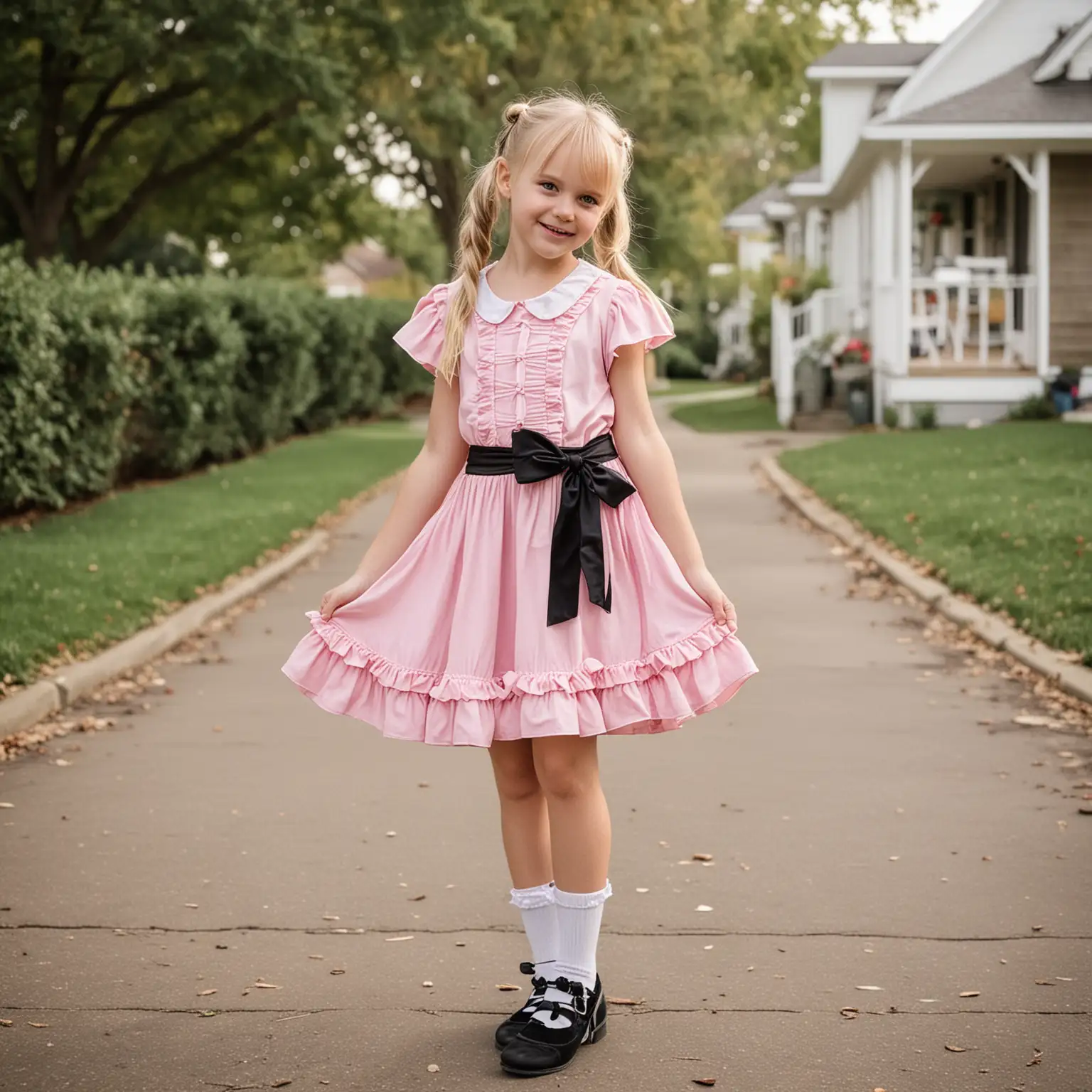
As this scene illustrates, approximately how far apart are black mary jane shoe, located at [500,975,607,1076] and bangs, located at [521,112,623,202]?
1.72m

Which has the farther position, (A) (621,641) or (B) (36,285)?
(B) (36,285)

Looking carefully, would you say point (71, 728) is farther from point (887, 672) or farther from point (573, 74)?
point (573, 74)

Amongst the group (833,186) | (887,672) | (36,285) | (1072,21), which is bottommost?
(887,672)

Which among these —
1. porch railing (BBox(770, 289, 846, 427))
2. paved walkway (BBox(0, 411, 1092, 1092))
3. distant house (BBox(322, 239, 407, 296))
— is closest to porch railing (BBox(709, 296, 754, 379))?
porch railing (BBox(770, 289, 846, 427))

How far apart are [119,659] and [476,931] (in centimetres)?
418

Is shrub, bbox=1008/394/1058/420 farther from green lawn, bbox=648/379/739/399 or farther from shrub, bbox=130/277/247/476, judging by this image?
green lawn, bbox=648/379/739/399

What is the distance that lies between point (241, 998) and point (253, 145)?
30.5 metres

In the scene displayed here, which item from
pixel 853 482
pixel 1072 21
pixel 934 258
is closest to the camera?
pixel 853 482

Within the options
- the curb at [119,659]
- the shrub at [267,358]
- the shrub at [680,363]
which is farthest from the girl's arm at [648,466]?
the shrub at [680,363]

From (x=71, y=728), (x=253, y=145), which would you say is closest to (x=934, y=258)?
(x=253, y=145)

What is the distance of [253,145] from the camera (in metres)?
32.8

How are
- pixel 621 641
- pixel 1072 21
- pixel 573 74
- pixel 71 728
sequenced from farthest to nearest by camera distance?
1. pixel 573 74
2. pixel 1072 21
3. pixel 71 728
4. pixel 621 641

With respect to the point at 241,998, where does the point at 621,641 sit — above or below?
above

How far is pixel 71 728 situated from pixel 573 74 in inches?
1218
